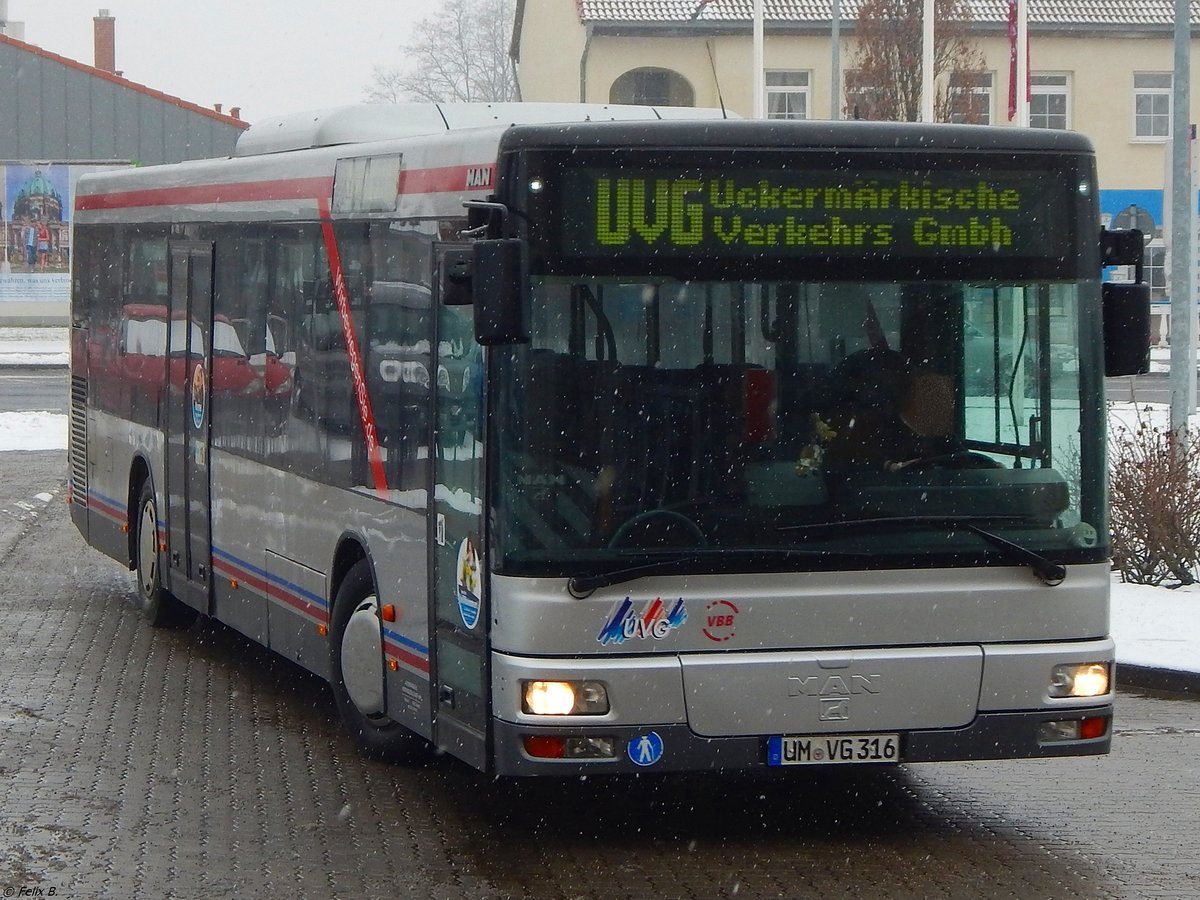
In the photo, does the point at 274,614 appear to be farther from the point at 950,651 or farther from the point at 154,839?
the point at 950,651

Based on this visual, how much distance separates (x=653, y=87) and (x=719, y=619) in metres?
44.8

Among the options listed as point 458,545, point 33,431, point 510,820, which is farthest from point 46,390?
point 458,545

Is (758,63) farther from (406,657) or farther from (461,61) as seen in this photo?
(461,61)

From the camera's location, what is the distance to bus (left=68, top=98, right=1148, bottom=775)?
7.04 meters

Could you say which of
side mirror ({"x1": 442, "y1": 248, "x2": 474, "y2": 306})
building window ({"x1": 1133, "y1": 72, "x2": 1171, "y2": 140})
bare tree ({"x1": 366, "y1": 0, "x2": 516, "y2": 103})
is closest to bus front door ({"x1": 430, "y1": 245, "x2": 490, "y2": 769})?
side mirror ({"x1": 442, "y1": 248, "x2": 474, "y2": 306})

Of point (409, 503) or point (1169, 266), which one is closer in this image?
point (409, 503)

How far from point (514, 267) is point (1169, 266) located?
1090 cm

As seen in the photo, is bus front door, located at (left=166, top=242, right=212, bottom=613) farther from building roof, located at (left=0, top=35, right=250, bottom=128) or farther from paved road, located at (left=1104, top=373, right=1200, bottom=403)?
building roof, located at (left=0, top=35, right=250, bottom=128)

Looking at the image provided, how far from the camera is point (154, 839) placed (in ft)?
24.8

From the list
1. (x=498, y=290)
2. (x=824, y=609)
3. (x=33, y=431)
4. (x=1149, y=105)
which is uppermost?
(x=1149, y=105)

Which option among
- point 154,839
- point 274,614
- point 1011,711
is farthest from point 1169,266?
point 154,839

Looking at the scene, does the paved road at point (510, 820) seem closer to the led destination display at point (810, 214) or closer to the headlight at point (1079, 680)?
the headlight at point (1079, 680)

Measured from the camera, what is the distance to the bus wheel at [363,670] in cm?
872

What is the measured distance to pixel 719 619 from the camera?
7.10 m
